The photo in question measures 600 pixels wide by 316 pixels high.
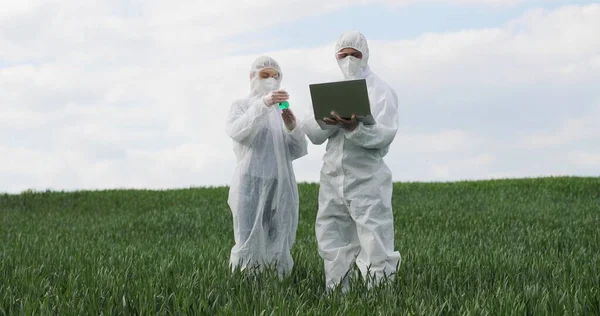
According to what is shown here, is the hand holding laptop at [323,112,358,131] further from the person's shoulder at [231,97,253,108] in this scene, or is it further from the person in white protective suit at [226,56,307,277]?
the person's shoulder at [231,97,253,108]

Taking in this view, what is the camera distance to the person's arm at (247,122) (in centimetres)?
662

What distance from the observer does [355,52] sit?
21.2ft

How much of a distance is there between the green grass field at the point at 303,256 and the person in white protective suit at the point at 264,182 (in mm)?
354

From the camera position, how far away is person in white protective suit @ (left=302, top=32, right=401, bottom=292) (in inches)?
246

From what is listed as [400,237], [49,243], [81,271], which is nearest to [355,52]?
[81,271]

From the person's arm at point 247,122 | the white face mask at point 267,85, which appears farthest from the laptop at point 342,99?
the white face mask at point 267,85

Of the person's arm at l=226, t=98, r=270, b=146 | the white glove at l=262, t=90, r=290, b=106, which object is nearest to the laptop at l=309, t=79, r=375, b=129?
the white glove at l=262, t=90, r=290, b=106

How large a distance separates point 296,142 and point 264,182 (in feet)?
1.57

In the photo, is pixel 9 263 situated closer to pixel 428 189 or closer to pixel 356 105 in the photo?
pixel 356 105

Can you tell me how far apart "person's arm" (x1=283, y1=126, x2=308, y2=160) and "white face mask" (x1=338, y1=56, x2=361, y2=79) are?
Answer: 71 cm

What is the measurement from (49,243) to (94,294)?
588cm

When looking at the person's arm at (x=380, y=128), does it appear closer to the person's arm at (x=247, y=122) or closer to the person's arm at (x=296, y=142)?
the person's arm at (x=296, y=142)

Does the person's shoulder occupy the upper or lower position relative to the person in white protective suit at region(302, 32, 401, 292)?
upper

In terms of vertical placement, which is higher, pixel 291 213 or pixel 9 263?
pixel 291 213
